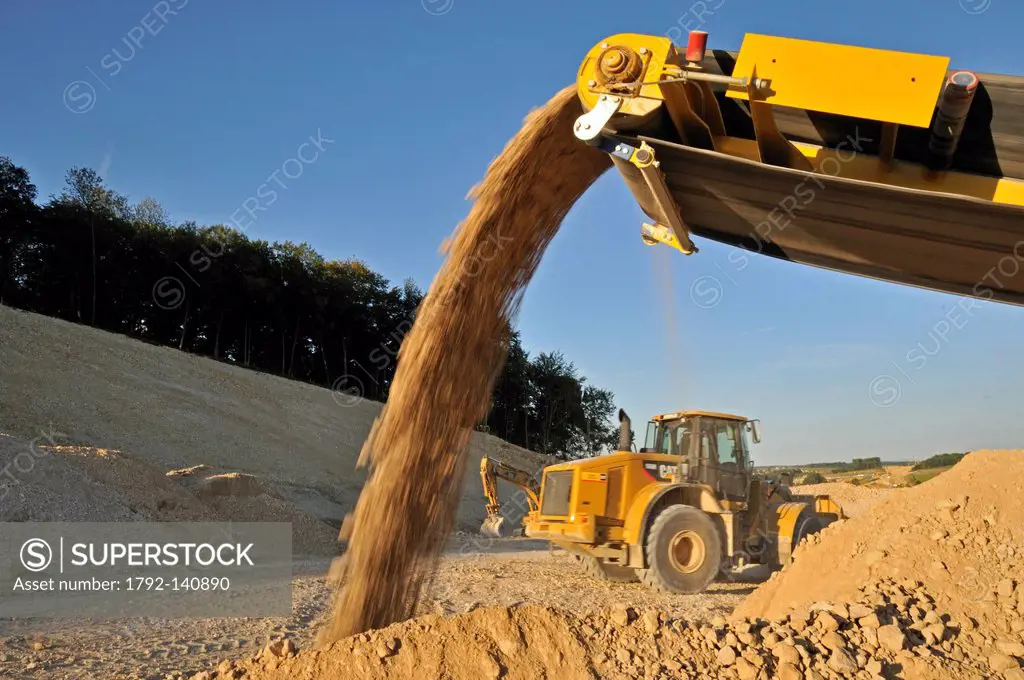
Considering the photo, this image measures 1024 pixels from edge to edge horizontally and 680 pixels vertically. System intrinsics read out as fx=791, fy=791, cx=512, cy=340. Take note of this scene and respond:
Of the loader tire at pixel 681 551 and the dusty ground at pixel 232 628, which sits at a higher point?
the loader tire at pixel 681 551

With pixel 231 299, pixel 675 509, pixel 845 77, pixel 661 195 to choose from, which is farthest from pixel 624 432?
pixel 231 299

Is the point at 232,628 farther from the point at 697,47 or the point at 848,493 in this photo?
the point at 848,493

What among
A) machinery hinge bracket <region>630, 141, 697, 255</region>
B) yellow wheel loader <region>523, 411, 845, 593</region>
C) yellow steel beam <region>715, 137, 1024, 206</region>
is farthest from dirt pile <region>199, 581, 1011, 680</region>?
yellow wheel loader <region>523, 411, 845, 593</region>

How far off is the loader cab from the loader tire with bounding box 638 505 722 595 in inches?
25.2

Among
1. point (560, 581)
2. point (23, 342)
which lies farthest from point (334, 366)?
point (560, 581)

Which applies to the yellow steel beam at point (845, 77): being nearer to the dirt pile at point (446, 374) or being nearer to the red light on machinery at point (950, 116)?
the red light on machinery at point (950, 116)

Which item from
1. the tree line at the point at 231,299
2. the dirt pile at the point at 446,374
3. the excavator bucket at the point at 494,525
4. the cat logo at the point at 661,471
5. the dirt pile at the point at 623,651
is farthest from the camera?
the tree line at the point at 231,299

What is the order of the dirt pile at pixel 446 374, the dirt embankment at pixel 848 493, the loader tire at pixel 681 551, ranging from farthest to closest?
the dirt embankment at pixel 848 493 < the loader tire at pixel 681 551 < the dirt pile at pixel 446 374

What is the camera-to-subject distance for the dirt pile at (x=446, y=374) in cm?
372

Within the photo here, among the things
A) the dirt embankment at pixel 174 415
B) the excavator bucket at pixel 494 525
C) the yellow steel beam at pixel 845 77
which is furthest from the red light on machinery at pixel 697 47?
the dirt embankment at pixel 174 415

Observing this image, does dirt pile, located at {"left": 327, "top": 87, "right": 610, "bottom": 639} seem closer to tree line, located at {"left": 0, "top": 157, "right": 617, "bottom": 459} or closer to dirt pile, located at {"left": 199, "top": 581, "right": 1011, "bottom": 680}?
dirt pile, located at {"left": 199, "top": 581, "right": 1011, "bottom": 680}

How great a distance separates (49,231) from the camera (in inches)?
1001

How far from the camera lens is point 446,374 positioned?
3.84m

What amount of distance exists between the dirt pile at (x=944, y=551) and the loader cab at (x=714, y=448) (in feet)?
8.61
